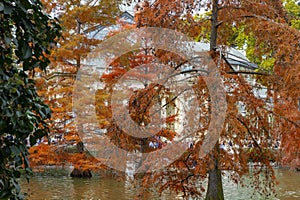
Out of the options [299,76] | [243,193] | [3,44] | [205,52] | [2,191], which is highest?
[205,52]

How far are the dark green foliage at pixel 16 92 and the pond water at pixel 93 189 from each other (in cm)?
810

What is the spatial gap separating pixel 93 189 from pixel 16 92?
10.3 meters

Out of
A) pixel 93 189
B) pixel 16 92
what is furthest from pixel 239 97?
pixel 93 189

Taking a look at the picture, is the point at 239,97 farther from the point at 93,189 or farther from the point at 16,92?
the point at 93,189

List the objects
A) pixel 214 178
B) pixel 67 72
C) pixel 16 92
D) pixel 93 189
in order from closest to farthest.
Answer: pixel 16 92
pixel 214 178
pixel 93 189
pixel 67 72

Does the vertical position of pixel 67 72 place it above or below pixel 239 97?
above

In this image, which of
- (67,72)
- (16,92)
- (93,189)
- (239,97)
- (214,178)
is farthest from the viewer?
(67,72)

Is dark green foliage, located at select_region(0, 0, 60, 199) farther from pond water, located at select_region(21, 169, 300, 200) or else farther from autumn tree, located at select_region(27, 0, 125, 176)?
autumn tree, located at select_region(27, 0, 125, 176)

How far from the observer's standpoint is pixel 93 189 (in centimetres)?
1187

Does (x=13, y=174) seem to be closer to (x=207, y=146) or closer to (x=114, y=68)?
(x=207, y=146)

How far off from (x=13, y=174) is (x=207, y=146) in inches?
201

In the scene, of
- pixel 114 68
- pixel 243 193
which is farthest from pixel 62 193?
pixel 243 193

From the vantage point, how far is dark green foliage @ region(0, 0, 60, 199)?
183cm

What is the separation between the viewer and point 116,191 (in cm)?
1157
